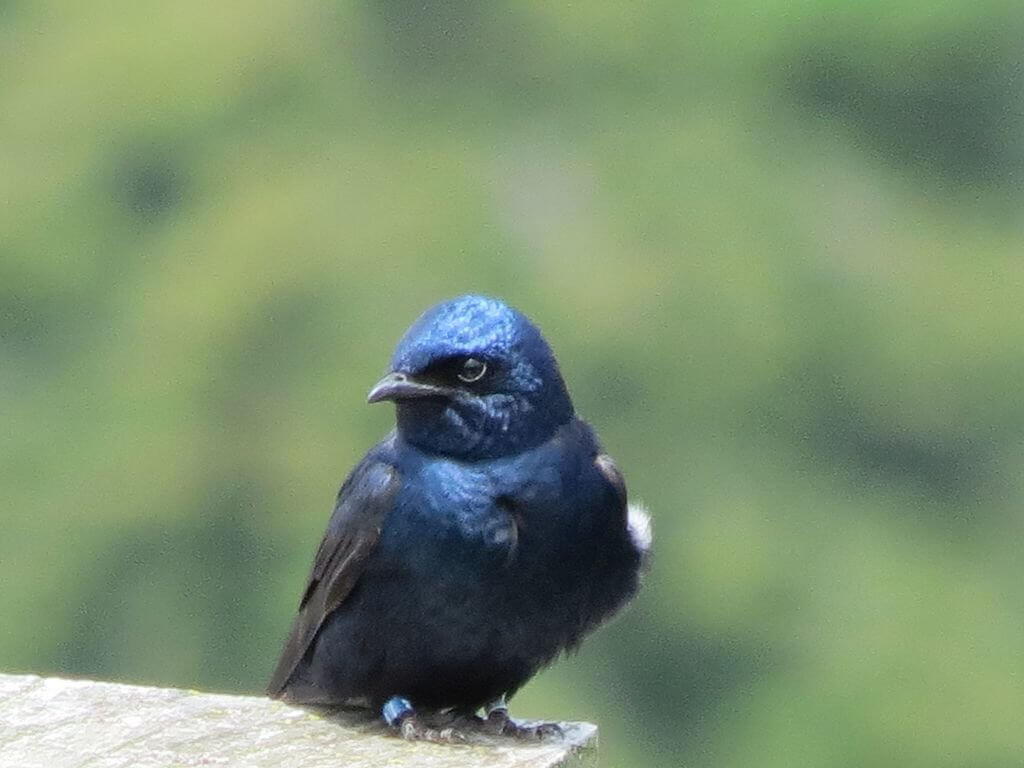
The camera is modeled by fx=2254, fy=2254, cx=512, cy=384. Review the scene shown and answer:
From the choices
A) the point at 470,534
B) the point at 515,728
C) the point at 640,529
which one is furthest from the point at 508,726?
the point at 640,529

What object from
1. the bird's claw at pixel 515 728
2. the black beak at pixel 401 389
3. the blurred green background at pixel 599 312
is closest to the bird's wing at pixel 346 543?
the black beak at pixel 401 389

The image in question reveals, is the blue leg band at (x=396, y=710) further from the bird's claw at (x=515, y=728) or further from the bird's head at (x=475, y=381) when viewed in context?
the bird's head at (x=475, y=381)

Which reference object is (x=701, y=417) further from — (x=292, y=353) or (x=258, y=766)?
(x=258, y=766)

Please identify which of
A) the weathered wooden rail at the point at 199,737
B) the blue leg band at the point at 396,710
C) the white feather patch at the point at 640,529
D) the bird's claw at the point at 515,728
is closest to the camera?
the weathered wooden rail at the point at 199,737

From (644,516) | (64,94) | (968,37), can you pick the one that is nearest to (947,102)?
(968,37)

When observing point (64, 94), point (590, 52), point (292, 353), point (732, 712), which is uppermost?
point (590, 52)

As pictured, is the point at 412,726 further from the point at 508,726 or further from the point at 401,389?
the point at 401,389
